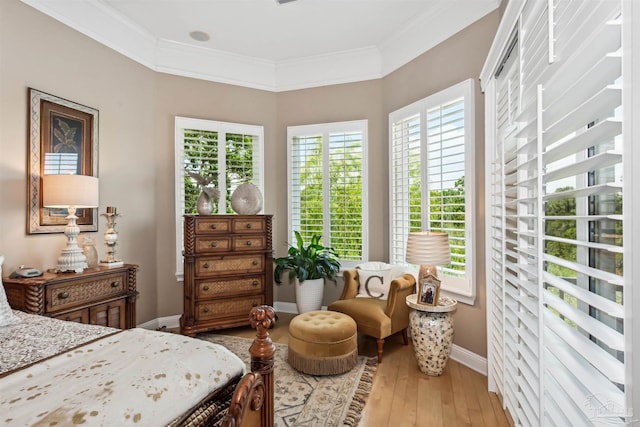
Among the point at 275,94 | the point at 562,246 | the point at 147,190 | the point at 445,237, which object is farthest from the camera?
the point at 275,94

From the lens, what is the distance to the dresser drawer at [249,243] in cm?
361

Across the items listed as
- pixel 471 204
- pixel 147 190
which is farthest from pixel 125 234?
pixel 471 204

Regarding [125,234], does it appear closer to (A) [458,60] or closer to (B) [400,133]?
(B) [400,133]

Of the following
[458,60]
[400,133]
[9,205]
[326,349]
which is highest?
[458,60]

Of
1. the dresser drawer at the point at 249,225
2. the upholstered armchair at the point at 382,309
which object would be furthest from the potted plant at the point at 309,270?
the upholstered armchair at the point at 382,309

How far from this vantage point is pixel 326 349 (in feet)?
8.49

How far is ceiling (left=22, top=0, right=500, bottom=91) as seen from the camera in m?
3.06

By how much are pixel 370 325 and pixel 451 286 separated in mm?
826

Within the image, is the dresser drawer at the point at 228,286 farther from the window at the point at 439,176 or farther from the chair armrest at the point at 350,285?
the window at the point at 439,176

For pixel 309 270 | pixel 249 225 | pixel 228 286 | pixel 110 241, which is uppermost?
pixel 249 225

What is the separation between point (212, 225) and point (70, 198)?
1289mm

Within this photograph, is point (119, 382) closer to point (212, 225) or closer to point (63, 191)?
point (63, 191)

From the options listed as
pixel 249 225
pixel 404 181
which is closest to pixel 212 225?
pixel 249 225

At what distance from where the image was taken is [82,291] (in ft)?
8.28
